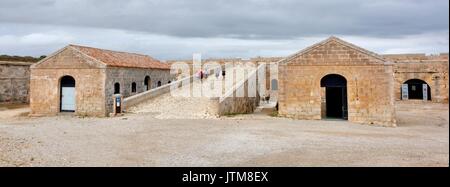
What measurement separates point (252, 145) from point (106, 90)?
11242mm

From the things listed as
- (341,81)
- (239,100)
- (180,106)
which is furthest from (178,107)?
(341,81)

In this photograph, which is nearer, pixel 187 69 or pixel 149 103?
pixel 149 103

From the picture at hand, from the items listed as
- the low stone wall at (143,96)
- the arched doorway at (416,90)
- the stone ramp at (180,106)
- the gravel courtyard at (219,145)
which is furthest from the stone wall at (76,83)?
the arched doorway at (416,90)

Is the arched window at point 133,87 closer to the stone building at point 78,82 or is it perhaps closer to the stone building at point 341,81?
the stone building at point 78,82

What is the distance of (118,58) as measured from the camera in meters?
20.8

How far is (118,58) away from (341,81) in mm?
13004

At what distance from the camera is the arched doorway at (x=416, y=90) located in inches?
1099

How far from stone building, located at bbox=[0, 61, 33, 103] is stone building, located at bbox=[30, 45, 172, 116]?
8.34 metres

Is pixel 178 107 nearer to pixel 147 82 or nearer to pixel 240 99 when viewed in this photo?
pixel 240 99

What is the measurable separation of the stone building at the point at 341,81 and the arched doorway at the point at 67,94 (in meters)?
11.4

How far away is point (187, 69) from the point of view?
109ft

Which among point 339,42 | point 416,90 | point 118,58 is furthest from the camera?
point 416,90

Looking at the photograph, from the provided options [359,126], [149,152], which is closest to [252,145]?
[149,152]
